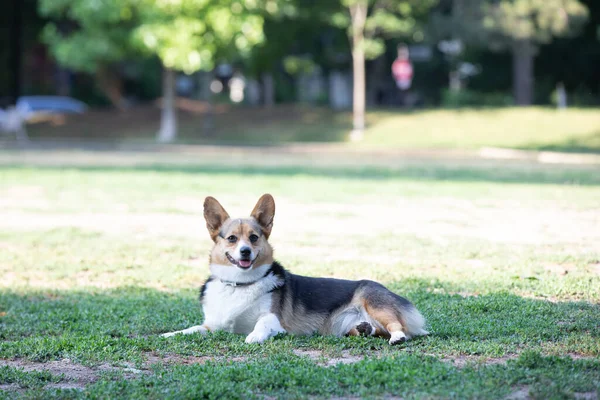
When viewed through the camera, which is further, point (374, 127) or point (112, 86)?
point (112, 86)

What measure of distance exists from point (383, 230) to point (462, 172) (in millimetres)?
9468

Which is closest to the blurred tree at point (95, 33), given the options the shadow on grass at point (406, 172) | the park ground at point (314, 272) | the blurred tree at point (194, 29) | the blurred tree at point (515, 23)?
the blurred tree at point (194, 29)

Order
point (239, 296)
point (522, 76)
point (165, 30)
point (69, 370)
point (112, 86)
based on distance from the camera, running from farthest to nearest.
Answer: point (112, 86) → point (522, 76) → point (165, 30) → point (239, 296) → point (69, 370)

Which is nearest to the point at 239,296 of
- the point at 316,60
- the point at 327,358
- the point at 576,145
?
the point at 327,358

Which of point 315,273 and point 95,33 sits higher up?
point 95,33

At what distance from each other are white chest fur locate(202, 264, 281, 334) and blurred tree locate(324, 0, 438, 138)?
28032mm

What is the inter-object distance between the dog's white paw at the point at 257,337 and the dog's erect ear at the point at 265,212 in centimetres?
74

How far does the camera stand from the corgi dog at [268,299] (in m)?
6.29

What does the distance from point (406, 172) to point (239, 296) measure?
49.5ft

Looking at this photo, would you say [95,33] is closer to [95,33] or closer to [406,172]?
[95,33]

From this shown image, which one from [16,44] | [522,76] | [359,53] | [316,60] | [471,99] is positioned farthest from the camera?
[471,99]

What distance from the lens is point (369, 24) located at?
119 ft

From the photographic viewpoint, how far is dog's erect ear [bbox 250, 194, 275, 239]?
658 centimetres

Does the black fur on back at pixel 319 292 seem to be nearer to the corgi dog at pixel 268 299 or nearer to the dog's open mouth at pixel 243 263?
the corgi dog at pixel 268 299
